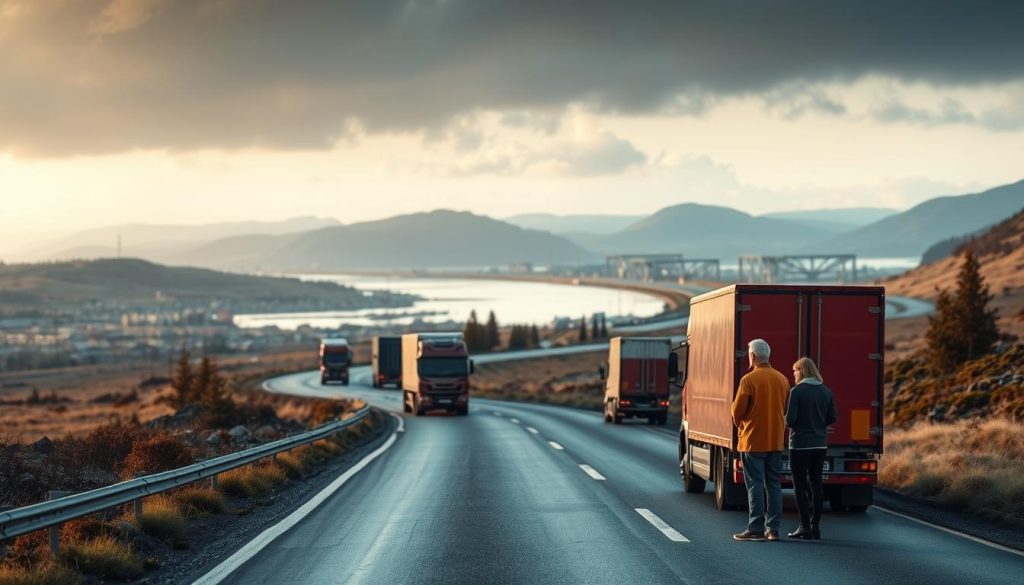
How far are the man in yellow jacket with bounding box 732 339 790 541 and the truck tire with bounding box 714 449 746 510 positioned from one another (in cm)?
210

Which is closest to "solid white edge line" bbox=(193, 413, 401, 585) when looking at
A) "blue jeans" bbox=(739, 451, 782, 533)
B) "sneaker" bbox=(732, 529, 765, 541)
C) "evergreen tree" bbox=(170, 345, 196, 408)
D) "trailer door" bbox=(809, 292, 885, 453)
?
"sneaker" bbox=(732, 529, 765, 541)

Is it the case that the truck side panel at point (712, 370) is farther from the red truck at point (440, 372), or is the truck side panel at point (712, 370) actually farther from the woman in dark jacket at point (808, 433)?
the red truck at point (440, 372)

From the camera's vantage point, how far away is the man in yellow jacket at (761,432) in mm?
11836

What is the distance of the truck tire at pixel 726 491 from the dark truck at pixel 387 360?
58972 mm

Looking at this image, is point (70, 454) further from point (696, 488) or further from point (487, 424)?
point (487, 424)

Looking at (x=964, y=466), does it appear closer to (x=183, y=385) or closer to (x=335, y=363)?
(x=183, y=385)

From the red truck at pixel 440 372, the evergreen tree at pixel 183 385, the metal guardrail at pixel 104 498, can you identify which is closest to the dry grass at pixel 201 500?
the metal guardrail at pixel 104 498

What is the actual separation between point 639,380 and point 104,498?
27686mm

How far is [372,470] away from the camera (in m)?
21.0

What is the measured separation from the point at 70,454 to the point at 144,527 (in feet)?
26.8

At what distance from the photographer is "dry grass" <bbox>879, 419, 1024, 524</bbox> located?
14875 mm

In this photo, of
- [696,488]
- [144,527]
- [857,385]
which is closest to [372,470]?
[696,488]

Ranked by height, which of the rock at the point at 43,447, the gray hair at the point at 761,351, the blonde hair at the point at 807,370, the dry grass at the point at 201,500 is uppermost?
the gray hair at the point at 761,351

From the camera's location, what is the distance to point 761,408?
1185 centimetres
